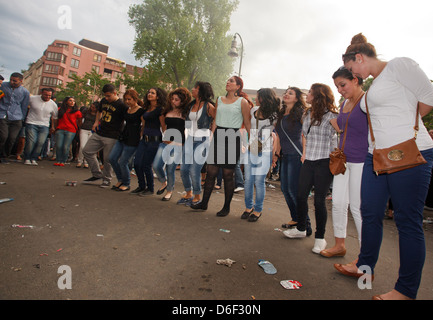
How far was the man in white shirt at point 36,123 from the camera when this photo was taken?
7.34 meters

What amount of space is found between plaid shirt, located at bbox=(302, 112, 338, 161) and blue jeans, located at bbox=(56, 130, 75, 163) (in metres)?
7.28

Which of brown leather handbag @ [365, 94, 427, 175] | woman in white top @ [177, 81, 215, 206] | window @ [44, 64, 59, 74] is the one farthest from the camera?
window @ [44, 64, 59, 74]

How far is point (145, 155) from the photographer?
5082 millimetres

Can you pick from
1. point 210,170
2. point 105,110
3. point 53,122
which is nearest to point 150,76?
point 53,122

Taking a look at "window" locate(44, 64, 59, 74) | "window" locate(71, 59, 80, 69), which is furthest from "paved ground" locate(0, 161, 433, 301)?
"window" locate(71, 59, 80, 69)

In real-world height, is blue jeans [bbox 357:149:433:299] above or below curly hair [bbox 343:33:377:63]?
below

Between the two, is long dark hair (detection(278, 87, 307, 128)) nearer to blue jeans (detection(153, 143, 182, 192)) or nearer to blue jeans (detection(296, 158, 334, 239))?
blue jeans (detection(296, 158, 334, 239))

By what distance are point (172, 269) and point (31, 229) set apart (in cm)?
Answer: 182

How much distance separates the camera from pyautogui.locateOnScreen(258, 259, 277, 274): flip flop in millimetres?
2396

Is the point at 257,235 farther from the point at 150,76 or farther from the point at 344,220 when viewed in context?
the point at 150,76

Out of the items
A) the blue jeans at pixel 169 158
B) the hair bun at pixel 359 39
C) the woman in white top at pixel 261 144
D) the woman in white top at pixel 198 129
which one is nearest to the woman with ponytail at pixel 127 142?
the blue jeans at pixel 169 158

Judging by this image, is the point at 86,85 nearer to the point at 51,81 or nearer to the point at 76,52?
the point at 51,81

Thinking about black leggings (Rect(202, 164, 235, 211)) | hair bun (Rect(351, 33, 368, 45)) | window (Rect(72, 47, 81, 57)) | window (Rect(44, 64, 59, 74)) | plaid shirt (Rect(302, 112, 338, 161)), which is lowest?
black leggings (Rect(202, 164, 235, 211))

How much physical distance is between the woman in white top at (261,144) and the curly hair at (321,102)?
0.86 metres
